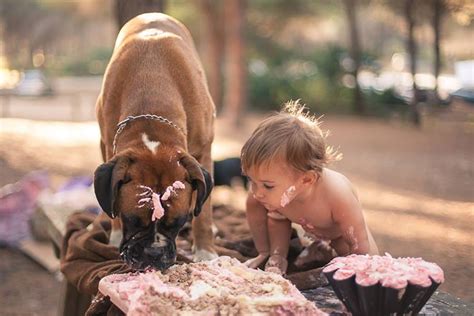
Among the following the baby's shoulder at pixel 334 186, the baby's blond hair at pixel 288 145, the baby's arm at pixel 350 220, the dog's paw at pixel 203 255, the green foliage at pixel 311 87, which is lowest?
the green foliage at pixel 311 87

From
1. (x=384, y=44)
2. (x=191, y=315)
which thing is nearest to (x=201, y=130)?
(x=191, y=315)

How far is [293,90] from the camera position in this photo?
24109 mm

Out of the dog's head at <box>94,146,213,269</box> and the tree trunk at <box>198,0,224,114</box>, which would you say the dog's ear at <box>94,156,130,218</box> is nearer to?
the dog's head at <box>94,146,213,269</box>

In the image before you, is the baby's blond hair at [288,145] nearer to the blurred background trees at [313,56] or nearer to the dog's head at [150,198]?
the dog's head at [150,198]

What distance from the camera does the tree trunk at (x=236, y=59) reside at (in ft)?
59.4

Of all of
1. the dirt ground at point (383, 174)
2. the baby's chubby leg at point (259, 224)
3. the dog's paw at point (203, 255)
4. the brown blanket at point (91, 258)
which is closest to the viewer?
the brown blanket at point (91, 258)

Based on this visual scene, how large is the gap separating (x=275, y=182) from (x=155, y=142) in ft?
2.20

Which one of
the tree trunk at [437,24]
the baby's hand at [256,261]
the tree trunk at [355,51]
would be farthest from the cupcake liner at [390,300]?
the tree trunk at [355,51]

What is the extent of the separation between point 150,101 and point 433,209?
6.62 metres

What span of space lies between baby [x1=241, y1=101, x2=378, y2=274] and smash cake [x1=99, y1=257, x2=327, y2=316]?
17.9 inches

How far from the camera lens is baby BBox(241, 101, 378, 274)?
3.32 meters

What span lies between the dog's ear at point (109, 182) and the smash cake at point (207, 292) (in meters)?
0.37

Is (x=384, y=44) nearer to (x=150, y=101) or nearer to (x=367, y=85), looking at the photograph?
(x=367, y=85)

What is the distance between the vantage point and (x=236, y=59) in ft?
61.1
